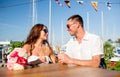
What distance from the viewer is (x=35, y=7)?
31.1 feet

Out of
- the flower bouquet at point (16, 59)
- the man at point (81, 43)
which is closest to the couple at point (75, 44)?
the man at point (81, 43)

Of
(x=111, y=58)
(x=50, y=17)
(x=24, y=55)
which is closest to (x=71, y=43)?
(x=24, y=55)

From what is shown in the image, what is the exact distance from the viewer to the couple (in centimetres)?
235

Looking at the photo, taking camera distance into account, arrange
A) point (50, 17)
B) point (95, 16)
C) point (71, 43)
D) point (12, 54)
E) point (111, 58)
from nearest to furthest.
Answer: point (12, 54) → point (71, 43) → point (111, 58) → point (50, 17) → point (95, 16)

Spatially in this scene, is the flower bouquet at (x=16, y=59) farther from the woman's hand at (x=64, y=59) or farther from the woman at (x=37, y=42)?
the woman at (x=37, y=42)

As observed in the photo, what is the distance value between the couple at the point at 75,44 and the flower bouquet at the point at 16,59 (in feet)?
1.43

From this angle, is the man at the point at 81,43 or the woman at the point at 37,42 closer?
the man at the point at 81,43

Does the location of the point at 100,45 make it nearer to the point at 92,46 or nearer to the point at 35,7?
the point at 92,46

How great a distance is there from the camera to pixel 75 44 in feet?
8.48

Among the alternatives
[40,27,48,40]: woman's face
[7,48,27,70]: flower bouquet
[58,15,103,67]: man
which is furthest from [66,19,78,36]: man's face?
[7,48,27,70]: flower bouquet

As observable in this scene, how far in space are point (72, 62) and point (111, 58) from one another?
6.94 metres

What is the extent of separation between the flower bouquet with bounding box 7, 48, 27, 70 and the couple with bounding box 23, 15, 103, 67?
43 centimetres

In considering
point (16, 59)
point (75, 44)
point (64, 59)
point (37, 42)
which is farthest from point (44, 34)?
point (16, 59)

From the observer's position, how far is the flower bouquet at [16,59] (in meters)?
1.71
